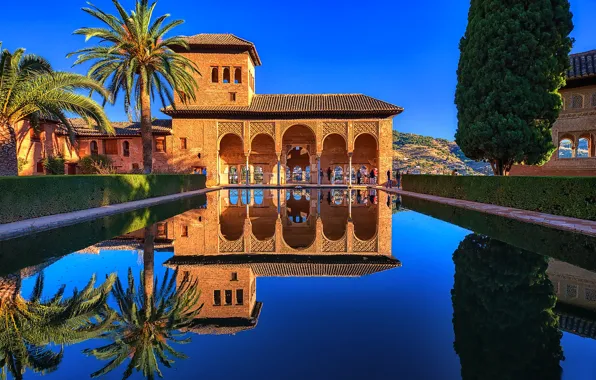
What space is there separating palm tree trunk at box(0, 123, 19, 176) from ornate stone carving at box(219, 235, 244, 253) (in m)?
7.20

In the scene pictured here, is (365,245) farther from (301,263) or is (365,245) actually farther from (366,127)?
(366,127)

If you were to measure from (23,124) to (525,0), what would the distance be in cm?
2467

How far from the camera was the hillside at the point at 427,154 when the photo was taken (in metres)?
67.0

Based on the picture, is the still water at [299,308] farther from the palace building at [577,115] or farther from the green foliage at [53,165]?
the green foliage at [53,165]

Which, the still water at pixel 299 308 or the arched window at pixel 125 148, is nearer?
the still water at pixel 299 308

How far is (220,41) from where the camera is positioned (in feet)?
89.7

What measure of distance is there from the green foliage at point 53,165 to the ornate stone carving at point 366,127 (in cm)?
2051

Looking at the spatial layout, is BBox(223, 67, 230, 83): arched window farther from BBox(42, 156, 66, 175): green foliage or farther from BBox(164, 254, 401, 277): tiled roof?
BBox(164, 254, 401, 277): tiled roof

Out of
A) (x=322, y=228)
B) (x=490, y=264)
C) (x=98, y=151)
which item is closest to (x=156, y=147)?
(x=98, y=151)

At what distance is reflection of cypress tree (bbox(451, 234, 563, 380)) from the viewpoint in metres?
2.20

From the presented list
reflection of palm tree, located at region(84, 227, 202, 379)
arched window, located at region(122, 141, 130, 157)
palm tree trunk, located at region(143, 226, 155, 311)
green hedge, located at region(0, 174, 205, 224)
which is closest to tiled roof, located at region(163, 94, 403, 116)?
arched window, located at region(122, 141, 130, 157)

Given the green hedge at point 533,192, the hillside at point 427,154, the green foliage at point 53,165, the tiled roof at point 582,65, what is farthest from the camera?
the hillside at point 427,154

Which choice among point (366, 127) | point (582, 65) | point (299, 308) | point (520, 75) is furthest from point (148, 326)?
point (366, 127)

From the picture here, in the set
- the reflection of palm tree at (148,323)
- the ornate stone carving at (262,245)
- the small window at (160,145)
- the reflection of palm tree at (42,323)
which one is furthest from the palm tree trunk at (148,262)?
the small window at (160,145)
